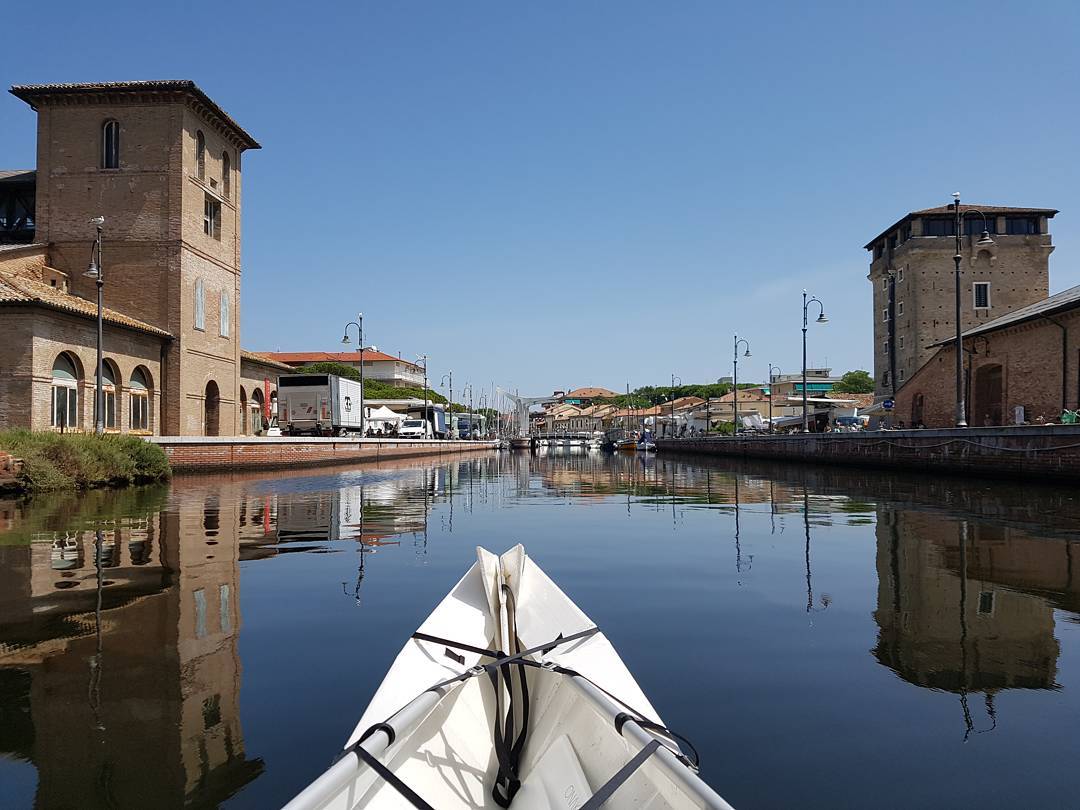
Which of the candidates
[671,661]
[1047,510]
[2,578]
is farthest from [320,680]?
[1047,510]

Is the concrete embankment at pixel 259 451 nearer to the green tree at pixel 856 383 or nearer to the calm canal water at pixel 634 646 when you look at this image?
the calm canal water at pixel 634 646

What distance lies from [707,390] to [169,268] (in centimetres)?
15922

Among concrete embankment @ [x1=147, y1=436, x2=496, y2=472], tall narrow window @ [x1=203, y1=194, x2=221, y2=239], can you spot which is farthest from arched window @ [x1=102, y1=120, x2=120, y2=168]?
concrete embankment @ [x1=147, y1=436, x2=496, y2=472]

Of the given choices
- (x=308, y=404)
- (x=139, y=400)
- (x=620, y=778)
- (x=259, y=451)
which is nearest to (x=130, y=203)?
(x=139, y=400)

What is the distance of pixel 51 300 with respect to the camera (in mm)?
28547

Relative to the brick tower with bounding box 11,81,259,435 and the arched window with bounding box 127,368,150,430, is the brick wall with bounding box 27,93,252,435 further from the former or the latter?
the arched window with bounding box 127,368,150,430

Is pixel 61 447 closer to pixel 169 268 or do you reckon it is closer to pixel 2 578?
pixel 2 578

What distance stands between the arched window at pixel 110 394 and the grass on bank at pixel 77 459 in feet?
29.9

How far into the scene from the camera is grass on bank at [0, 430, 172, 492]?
19250 mm

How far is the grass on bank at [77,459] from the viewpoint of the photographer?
19.2m

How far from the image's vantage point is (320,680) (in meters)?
5.30

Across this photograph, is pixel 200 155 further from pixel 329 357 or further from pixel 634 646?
pixel 329 357

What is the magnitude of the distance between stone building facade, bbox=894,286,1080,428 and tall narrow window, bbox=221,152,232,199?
38836 millimetres

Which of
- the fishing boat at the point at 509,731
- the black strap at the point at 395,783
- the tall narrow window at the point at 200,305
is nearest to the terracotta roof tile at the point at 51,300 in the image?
the tall narrow window at the point at 200,305
